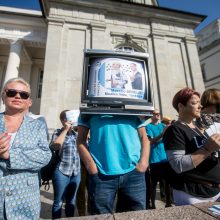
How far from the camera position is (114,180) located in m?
1.74

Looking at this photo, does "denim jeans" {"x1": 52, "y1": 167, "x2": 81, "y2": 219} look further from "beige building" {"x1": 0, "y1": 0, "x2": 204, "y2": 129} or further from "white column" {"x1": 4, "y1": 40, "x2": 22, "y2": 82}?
"white column" {"x1": 4, "y1": 40, "x2": 22, "y2": 82}

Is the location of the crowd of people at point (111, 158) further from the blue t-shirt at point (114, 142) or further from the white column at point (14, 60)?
the white column at point (14, 60)

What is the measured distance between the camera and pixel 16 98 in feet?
6.29

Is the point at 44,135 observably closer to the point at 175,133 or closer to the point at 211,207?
the point at 175,133

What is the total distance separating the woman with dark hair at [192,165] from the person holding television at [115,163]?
287mm

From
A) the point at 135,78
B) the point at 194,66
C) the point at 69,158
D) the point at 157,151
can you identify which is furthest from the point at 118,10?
the point at 135,78

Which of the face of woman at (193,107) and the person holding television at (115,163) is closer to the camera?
the person holding television at (115,163)

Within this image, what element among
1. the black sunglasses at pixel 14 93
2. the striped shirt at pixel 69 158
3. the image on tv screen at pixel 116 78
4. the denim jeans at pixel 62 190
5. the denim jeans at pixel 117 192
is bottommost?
the denim jeans at pixel 62 190

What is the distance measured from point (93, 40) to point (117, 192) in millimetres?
11857

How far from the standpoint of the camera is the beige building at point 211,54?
2563cm

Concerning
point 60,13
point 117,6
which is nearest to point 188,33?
point 117,6

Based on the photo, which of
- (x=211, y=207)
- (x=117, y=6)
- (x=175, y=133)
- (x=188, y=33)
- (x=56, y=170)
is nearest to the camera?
(x=211, y=207)

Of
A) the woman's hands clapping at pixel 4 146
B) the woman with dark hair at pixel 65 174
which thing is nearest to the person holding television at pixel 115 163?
the woman's hands clapping at pixel 4 146

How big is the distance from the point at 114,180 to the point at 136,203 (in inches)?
11.8
